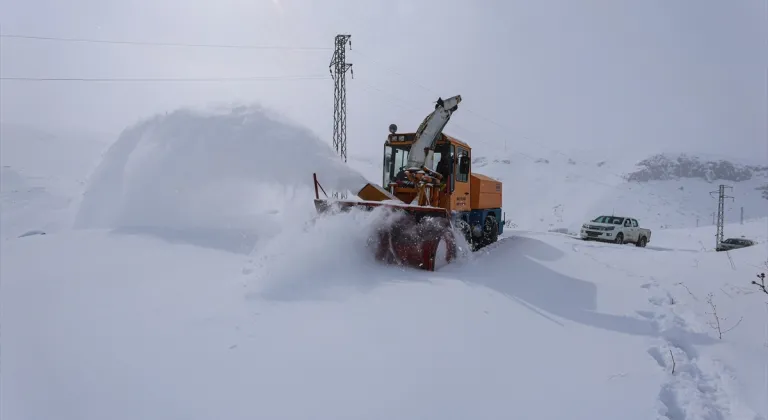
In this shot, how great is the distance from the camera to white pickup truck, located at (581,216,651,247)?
16.5m

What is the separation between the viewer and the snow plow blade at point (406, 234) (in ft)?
23.2

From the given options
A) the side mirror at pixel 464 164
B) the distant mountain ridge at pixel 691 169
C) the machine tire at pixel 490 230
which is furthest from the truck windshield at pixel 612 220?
the distant mountain ridge at pixel 691 169

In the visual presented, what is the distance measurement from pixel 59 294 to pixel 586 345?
18.4 ft

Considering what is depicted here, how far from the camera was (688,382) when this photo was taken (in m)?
3.51

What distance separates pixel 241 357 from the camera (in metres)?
3.06

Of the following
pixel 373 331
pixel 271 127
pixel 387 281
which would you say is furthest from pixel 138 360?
pixel 271 127

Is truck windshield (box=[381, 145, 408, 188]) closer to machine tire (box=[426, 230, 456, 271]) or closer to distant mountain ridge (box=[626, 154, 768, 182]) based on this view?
machine tire (box=[426, 230, 456, 271])

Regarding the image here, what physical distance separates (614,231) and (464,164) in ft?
33.7

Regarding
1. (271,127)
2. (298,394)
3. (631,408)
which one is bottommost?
(631,408)

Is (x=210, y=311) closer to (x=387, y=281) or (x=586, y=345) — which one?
(x=387, y=281)

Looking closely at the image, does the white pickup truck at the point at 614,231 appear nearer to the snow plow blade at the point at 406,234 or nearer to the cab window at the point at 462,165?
the cab window at the point at 462,165

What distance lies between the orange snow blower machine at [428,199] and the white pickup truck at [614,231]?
7497 millimetres

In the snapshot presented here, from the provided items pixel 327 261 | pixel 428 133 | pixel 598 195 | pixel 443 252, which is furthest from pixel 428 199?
pixel 598 195

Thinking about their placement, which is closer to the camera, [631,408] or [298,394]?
[298,394]
